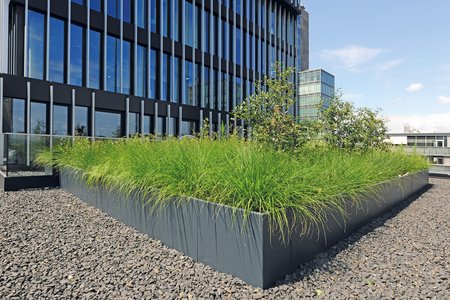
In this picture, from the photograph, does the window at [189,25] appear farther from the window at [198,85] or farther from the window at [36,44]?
the window at [36,44]

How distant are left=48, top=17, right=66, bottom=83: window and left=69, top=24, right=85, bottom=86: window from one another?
412 millimetres

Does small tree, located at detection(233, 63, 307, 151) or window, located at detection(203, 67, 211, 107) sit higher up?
window, located at detection(203, 67, 211, 107)

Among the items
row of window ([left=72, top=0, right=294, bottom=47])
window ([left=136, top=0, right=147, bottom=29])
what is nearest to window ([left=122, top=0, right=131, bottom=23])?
row of window ([left=72, top=0, right=294, bottom=47])

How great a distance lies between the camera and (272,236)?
325 centimetres

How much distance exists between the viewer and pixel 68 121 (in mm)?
16344

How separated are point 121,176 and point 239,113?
3.33m

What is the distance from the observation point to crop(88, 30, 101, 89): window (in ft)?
56.4

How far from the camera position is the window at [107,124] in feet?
57.5

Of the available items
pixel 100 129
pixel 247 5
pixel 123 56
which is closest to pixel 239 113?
pixel 100 129

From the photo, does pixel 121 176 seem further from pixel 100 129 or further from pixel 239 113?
pixel 100 129

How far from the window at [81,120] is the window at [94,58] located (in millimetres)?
1541

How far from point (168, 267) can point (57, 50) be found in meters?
16.5

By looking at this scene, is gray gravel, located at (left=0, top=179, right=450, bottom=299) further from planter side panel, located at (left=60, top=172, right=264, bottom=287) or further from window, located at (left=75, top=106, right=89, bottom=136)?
window, located at (left=75, top=106, right=89, bottom=136)

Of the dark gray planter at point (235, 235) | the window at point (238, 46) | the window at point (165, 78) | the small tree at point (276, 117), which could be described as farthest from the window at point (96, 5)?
the dark gray planter at point (235, 235)
